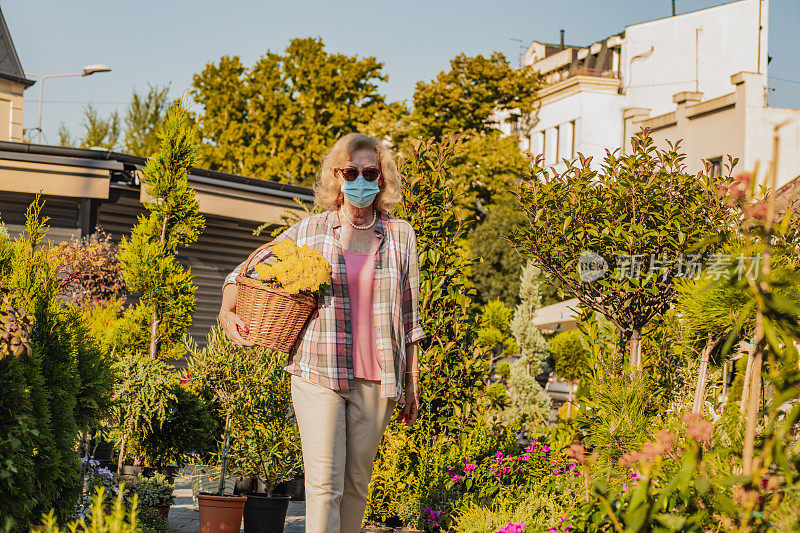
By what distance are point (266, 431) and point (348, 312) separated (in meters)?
2.66

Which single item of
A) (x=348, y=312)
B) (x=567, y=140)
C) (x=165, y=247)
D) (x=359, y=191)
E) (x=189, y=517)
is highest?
(x=567, y=140)

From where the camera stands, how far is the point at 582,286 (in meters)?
6.55


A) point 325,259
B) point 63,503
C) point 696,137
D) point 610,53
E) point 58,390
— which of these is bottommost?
point 63,503

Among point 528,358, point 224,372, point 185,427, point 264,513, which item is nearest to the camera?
point 264,513

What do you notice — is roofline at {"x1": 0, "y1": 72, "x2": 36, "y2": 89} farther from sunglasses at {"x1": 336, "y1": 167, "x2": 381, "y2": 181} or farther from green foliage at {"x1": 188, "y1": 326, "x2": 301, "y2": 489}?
sunglasses at {"x1": 336, "y1": 167, "x2": 381, "y2": 181}

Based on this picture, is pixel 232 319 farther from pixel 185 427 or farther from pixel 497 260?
pixel 497 260

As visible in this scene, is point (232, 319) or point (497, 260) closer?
point (232, 319)

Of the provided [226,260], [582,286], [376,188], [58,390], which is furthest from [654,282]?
[226,260]

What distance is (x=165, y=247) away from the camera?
8367 mm

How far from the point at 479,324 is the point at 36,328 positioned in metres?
3.82

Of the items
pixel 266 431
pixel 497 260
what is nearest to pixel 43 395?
pixel 266 431

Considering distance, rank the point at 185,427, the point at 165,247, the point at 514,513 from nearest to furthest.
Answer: the point at 514,513 < the point at 185,427 < the point at 165,247

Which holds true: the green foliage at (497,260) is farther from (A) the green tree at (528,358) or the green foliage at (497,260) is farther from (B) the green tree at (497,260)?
(A) the green tree at (528,358)

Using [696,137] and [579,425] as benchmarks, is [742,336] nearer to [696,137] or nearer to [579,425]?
[579,425]
